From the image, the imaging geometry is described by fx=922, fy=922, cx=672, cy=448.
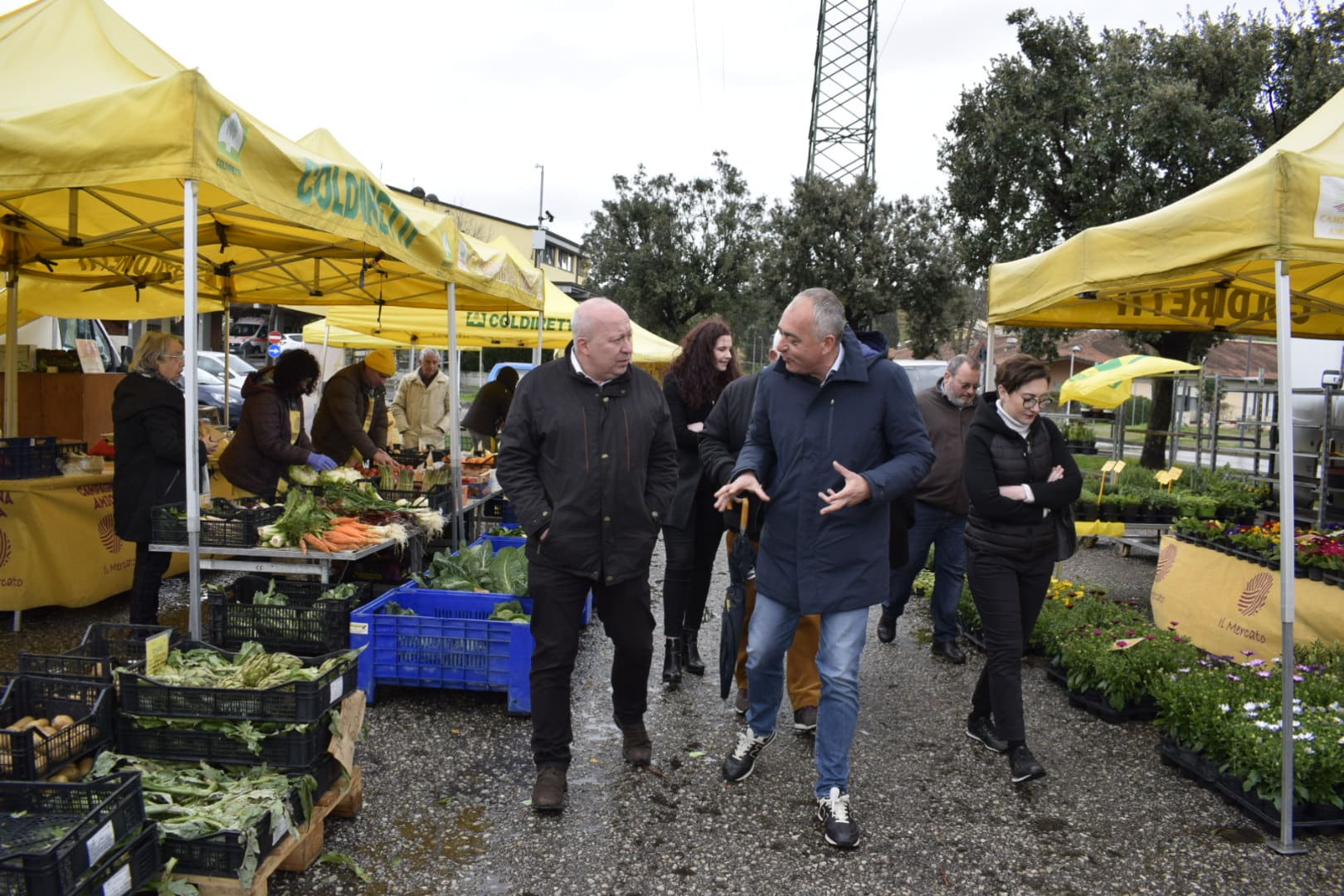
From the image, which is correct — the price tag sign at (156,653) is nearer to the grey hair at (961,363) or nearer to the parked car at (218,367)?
the grey hair at (961,363)

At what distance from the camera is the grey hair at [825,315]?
3385mm

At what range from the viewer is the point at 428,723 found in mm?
4652

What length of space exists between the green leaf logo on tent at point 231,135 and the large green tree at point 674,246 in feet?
92.0

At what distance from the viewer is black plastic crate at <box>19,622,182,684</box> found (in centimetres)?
327

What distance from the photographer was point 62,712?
3.14 metres

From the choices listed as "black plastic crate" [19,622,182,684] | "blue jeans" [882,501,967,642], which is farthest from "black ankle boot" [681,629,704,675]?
"black plastic crate" [19,622,182,684]

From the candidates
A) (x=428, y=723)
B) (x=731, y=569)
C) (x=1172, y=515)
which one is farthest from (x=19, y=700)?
(x=1172, y=515)

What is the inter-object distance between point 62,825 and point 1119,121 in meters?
17.0

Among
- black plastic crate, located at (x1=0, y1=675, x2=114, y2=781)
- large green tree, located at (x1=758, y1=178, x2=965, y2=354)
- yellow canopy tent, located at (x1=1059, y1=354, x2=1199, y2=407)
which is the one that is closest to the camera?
black plastic crate, located at (x1=0, y1=675, x2=114, y2=781)

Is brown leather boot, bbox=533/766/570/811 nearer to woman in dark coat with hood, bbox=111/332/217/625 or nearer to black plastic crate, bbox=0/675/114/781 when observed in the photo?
black plastic crate, bbox=0/675/114/781

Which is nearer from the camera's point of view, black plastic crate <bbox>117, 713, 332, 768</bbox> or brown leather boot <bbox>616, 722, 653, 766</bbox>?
black plastic crate <bbox>117, 713, 332, 768</bbox>

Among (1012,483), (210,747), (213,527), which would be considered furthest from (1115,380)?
(210,747)

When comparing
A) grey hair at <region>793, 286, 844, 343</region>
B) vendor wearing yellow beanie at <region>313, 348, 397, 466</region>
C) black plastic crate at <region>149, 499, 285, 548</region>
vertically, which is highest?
grey hair at <region>793, 286, 844, 343</region>

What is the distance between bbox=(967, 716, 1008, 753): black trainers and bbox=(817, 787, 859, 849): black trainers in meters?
1.21
